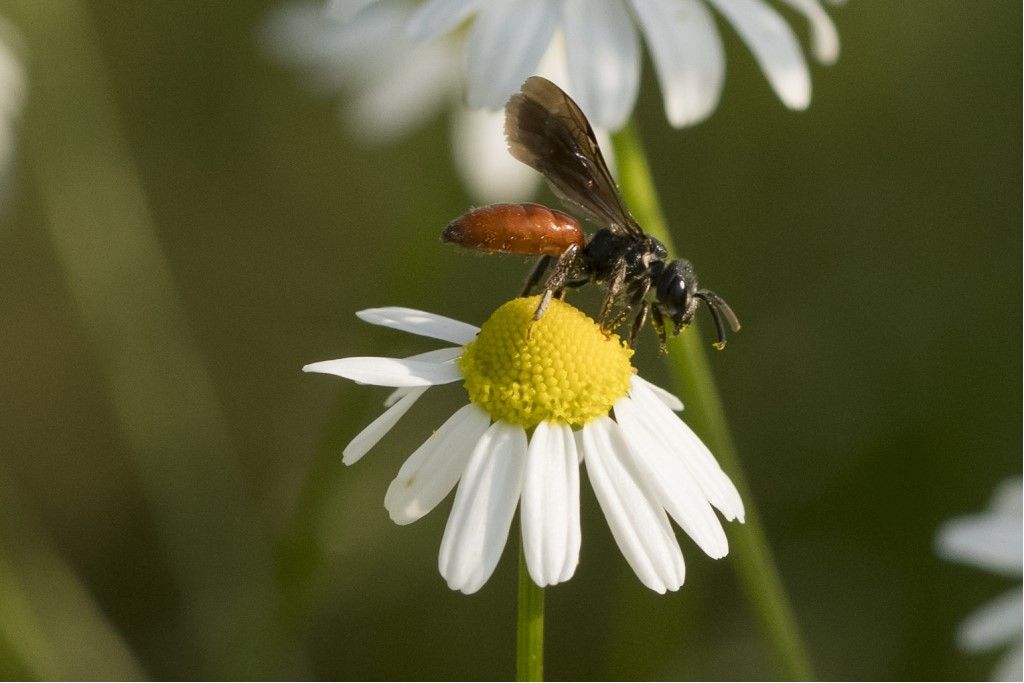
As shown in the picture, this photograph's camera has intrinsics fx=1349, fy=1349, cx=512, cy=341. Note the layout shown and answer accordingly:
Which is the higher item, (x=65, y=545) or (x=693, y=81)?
(x=693, y=81)

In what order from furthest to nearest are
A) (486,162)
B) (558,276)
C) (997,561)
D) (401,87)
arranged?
(401,87), (486,162), (997,561), (558,276)

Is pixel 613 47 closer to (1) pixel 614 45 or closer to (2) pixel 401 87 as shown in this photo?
(1) pixel 614 45

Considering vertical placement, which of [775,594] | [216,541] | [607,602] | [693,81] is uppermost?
[693,81]

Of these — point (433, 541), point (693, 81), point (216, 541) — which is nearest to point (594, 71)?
point (693, 81)

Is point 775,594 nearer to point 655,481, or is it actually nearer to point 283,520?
point 655,481

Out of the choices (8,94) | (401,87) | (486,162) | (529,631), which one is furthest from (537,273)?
(8,94)

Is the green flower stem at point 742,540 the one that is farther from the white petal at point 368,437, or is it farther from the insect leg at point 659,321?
the white petal at point 368,437

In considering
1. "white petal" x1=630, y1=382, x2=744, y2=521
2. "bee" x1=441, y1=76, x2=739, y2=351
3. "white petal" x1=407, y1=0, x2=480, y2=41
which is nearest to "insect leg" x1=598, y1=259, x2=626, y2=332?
"bee" x1=441, y1=76, x2=739, y2=351
